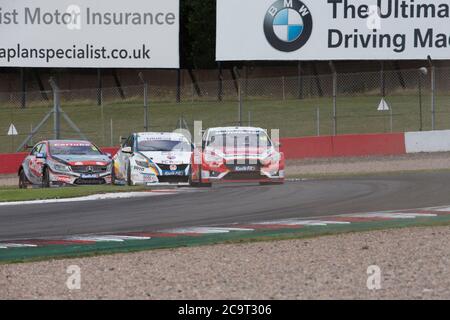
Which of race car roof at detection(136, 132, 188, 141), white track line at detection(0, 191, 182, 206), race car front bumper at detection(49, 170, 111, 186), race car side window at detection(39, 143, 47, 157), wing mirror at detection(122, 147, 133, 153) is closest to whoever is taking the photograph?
white track line at detection(0, 191, 182, 206)

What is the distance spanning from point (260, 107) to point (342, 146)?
33.6ft

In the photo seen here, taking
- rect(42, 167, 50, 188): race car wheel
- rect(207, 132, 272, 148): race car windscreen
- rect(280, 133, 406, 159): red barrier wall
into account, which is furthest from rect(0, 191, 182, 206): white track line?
rect(280, 133, 406, 159): red barrier wall

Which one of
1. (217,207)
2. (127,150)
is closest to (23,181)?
(127,150)

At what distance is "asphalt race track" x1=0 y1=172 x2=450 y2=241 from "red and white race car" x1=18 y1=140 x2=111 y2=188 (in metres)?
3.96

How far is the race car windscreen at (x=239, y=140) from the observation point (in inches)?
902

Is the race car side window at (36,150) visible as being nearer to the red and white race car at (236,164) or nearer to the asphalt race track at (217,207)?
the red and white race car at (236,164)

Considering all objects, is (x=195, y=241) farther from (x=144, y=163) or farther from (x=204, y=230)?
(x=144, y=163)

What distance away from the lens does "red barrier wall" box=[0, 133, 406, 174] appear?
32.3 metres

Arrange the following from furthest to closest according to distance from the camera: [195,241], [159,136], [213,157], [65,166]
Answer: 1. [159,136]
2. [65,166]
3. [213,157]
4. [195,241]

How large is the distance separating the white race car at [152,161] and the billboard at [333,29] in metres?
19.8

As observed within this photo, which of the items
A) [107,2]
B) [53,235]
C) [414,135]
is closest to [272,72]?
[107,2]

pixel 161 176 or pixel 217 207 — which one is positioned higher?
pixel 161 176

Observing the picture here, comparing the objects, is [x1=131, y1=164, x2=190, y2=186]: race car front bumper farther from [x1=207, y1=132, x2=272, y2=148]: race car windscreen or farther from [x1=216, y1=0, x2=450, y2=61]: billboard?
[x1=216, y1=0, x2=450, y2=61]: billboard

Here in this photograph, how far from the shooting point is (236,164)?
22.1m
